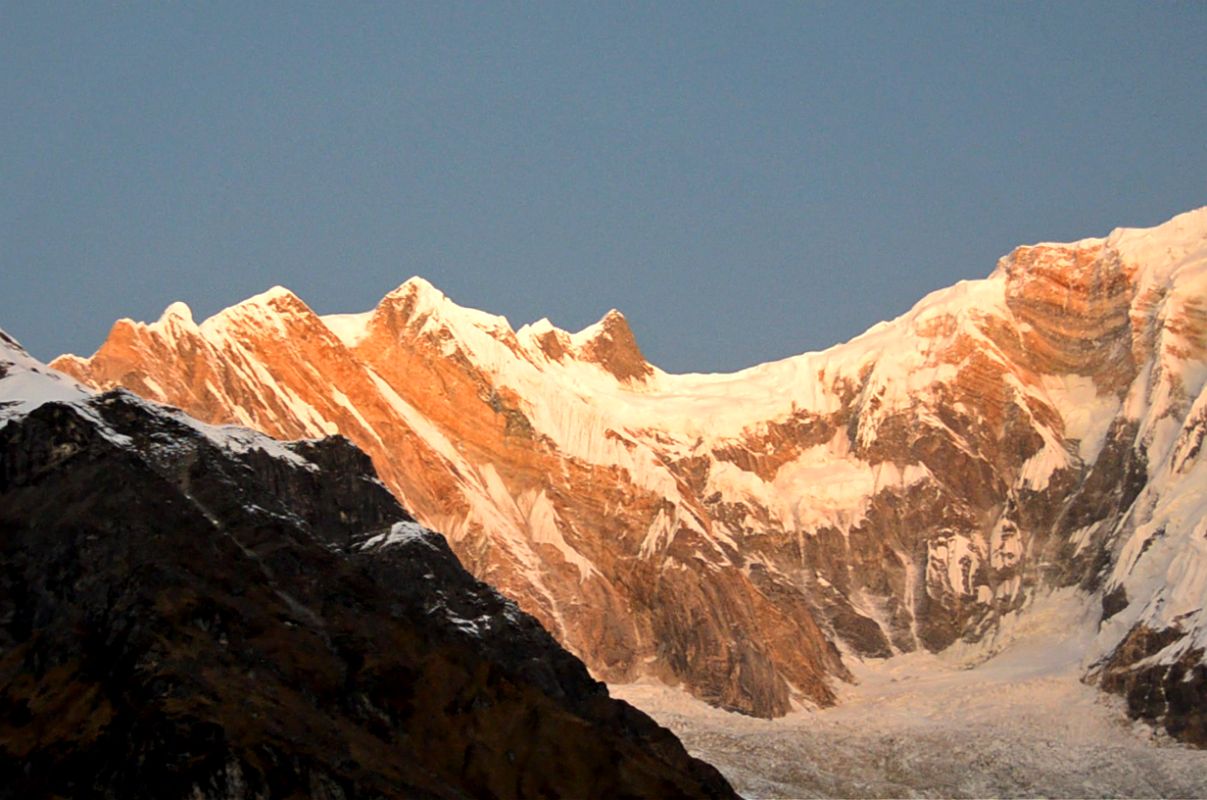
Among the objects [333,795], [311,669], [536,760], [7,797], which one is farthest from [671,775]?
[7,797]

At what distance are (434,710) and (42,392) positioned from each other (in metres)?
34.1

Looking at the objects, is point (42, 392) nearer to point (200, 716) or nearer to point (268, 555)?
point (268, 555)

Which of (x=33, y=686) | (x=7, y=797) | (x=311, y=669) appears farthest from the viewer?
(x=311, y=669)

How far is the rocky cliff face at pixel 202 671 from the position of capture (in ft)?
523

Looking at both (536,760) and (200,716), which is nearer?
(200,716)

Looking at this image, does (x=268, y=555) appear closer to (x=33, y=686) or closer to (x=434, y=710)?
(x=434, y=710)

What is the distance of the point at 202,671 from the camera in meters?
171

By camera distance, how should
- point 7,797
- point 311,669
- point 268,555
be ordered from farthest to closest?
1. point 268,555
2. point 311,669
3. point 7,797

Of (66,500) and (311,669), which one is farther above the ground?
(66,500)

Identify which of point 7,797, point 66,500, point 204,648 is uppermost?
point 66,500

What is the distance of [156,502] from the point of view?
618ft

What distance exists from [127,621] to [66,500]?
15921mm

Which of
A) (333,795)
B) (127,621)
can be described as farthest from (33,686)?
(333,795)

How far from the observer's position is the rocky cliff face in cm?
15938
